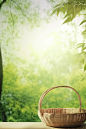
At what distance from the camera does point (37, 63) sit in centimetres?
220

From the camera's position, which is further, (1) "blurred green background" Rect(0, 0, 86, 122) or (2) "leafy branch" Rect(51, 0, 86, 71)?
(1) "blurred green background" Rect(0, 0, 86, 122)

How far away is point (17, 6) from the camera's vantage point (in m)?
2.25

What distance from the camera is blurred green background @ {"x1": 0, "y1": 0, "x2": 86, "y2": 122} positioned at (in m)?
2.17

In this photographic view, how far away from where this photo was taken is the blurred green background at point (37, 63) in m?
2.17

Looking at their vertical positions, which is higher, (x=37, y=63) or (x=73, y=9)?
(x=73, y=9)

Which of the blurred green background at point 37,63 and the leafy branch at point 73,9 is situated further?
the blurred green background at point 37,63

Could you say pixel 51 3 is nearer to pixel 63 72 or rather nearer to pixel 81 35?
pixel 81 35

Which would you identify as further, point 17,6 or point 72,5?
point 17,6

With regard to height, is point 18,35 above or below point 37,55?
above

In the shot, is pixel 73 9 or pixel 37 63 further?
pixel 37 63

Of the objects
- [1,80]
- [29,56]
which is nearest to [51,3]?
[29,56]

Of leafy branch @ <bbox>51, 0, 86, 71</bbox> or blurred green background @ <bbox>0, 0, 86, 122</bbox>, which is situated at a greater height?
leafy branch @ <bbox>51, 0, 86, 71</bbox>

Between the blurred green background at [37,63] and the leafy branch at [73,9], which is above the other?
the leafy branch at [73,9]

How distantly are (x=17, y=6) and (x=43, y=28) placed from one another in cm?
42
